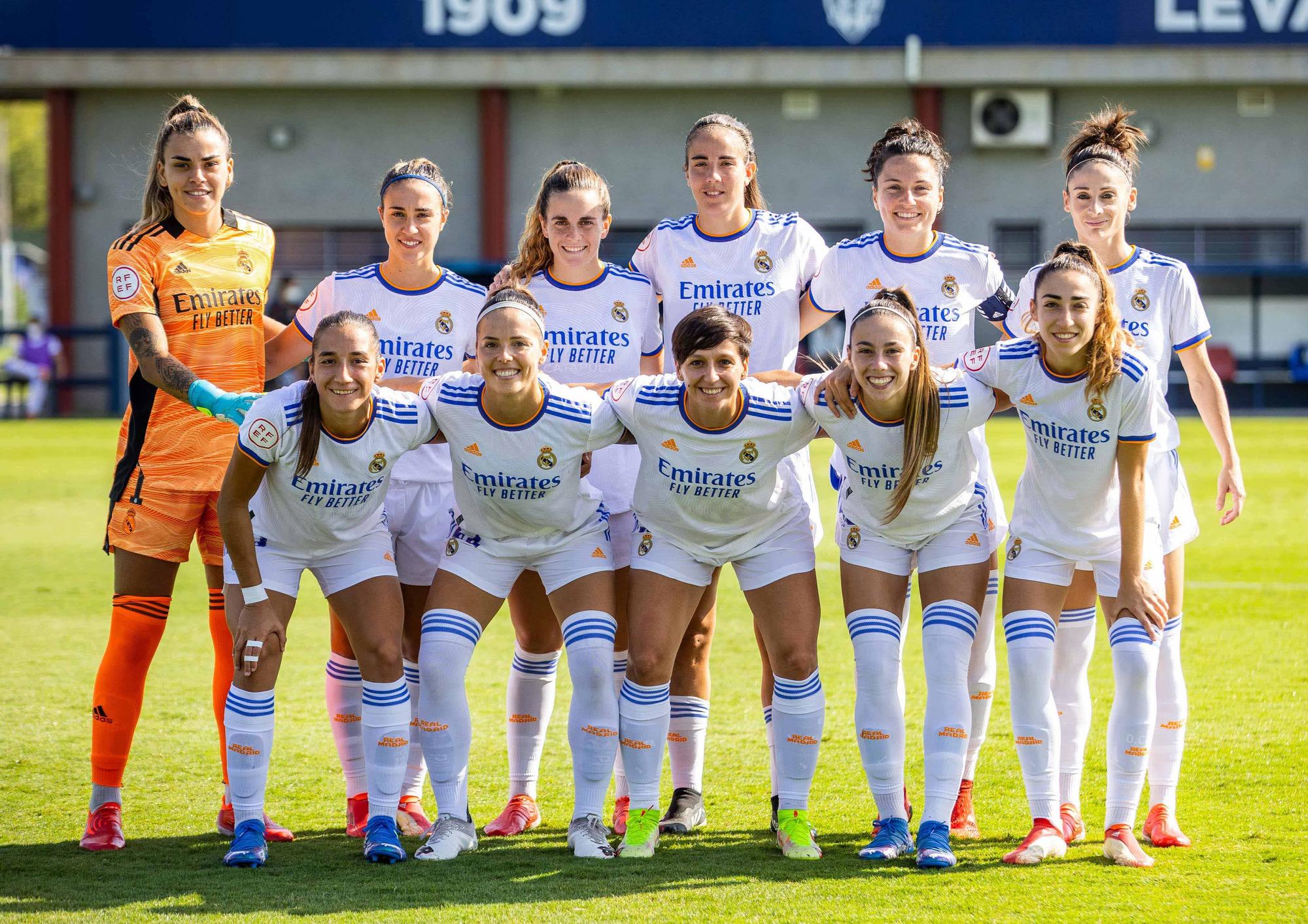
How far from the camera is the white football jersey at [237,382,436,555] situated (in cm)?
402

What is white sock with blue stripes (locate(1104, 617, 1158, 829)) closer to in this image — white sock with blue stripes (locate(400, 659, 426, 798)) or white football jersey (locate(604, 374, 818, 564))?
white football jersey (locate(604, 374, 818, 564))

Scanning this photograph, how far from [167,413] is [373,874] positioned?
1.50 meters

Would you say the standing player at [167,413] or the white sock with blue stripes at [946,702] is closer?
the white sock with blue stripes at [946,702]

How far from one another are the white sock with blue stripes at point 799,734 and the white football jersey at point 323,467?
1.27 meters

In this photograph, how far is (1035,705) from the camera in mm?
4039

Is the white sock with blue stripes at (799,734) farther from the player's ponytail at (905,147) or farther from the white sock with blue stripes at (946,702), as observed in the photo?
the player's ponytail at (905,147)

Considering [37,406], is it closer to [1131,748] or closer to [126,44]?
[126,44]

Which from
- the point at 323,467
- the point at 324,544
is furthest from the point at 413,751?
the point at 323,467

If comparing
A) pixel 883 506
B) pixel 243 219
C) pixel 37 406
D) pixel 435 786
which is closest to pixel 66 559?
pixel 243 219

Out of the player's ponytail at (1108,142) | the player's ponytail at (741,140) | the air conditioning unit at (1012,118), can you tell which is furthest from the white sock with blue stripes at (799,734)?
the air conditioning unit at (1012,118)

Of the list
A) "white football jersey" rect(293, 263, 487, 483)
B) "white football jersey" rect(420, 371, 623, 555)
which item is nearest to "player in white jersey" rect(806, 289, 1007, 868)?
"white football jersey" rect(420, 371, 623, 555)

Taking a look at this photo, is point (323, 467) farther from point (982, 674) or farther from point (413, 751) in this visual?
point (982, 674)

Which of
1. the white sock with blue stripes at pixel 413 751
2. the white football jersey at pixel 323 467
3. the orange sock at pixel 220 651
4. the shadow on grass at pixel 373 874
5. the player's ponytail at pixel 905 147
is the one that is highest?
the player's ponytail at pixel 905 147

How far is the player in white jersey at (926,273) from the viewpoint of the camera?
4453 mm
